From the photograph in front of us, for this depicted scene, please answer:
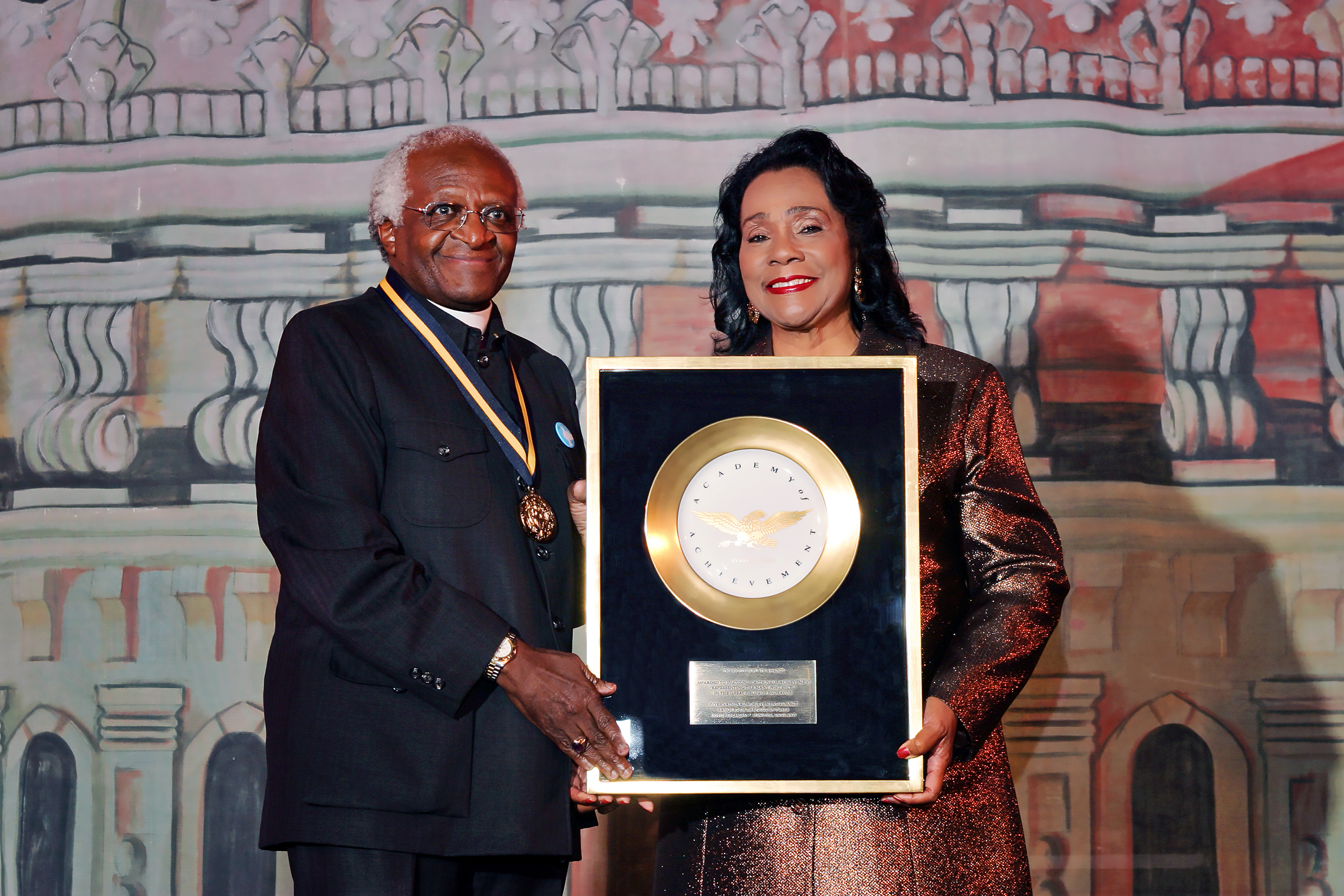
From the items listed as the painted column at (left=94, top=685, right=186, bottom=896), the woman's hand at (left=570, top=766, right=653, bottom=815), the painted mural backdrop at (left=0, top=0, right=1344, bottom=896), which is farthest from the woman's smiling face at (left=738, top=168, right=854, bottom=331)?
the painted column at (left=94, top=685, right=186, bottom=896)

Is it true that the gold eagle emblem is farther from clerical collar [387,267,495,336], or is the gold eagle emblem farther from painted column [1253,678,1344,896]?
painted column [1253,678,1344,896]

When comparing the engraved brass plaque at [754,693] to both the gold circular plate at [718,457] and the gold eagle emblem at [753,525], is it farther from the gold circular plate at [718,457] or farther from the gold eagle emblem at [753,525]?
the gold eagle emblem at [753,525]

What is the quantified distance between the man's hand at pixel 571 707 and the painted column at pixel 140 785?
92.3 inches

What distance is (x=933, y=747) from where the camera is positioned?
1.80m

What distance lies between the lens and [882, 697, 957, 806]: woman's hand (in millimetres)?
1751

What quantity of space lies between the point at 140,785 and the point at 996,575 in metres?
2.96

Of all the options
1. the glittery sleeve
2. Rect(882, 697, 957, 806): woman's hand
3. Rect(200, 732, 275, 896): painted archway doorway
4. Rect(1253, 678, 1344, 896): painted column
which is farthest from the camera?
Rect(200, 732, 275, 896): painted archway doorway

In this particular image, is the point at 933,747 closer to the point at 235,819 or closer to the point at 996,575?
the point at 996,575

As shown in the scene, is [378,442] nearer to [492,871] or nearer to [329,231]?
[492,871]

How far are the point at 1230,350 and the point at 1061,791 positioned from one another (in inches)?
58.5

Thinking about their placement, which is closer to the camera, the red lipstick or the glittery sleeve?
the glittery sleeve

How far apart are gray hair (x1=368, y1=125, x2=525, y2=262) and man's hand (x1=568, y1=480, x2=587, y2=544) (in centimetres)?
56

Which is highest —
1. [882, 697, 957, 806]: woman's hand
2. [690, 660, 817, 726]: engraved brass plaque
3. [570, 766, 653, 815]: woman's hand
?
[690, 660, 817, 726]: engraved brass plaque

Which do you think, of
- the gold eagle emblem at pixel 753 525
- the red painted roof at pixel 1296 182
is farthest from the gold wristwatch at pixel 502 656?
the red painted roof at pixel 1296 182
